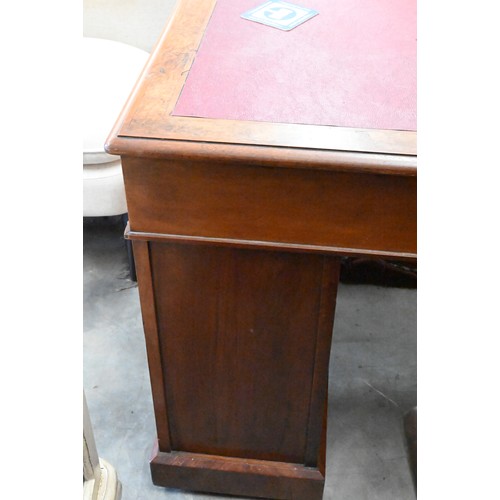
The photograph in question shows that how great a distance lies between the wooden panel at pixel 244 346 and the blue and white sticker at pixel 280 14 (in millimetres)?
371

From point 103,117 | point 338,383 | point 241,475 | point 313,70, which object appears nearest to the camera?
point 313,70

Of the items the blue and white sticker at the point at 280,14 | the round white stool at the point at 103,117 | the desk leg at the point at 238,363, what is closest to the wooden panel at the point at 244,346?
the desk leg at the point at 238,363

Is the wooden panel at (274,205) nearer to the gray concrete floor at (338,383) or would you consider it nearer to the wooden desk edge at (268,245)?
the wooden desk edge at (268,245)

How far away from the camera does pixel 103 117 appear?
46.2 inches

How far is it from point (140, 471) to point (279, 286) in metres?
0.53

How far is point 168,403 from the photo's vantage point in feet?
3.16

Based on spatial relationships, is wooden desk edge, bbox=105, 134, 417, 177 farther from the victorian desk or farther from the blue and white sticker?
the blue and white sticker

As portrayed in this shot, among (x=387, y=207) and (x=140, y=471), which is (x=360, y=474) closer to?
(x=140, y=471)

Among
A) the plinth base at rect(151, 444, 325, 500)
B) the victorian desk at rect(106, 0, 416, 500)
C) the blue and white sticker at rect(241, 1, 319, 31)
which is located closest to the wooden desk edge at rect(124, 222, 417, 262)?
the victorian desk at rect(106, 0, 416, 500)

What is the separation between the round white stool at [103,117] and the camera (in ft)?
3.85

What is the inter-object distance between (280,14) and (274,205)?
1.30 ft

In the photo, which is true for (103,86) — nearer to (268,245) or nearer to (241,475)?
(268,245)

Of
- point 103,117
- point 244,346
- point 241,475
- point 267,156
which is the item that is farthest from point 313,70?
point 241,475
